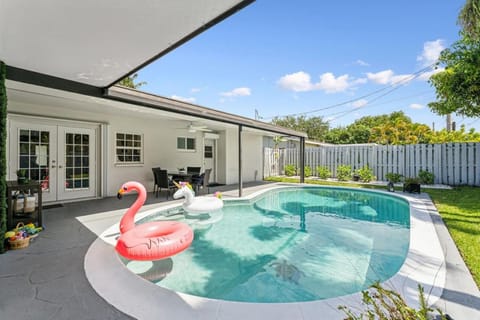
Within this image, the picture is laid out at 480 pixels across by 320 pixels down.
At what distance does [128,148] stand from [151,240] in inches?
246

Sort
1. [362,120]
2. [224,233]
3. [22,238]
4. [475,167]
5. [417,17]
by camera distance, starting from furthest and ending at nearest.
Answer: [362,120] → [417,17] → [475,167] → [224,233] → [22,238]

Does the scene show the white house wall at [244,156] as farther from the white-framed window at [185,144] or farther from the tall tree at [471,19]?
the tall tree at [471,19]

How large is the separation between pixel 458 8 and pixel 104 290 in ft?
43.7

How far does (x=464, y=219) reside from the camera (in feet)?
16.5

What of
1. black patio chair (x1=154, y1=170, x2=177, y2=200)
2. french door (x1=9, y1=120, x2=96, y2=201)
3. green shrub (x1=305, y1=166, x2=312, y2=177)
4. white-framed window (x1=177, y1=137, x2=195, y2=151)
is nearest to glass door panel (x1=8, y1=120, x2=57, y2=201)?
french door (x1=9, y1=120, x2=96, y2=201)

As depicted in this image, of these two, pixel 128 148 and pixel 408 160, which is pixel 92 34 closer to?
pixel 128 148

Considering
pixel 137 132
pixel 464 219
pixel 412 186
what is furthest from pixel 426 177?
pixel 137 132

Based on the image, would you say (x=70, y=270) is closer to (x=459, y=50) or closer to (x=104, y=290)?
(x=104, y=290)

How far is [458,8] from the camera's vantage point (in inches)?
326

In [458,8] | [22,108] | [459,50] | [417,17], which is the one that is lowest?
[22,108]

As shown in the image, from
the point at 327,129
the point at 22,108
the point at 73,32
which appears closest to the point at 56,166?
the point at 22,108

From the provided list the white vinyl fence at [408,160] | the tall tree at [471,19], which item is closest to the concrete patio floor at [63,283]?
the tall tree at [471,19]

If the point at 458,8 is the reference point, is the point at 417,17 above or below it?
above

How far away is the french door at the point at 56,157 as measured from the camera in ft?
20.1
